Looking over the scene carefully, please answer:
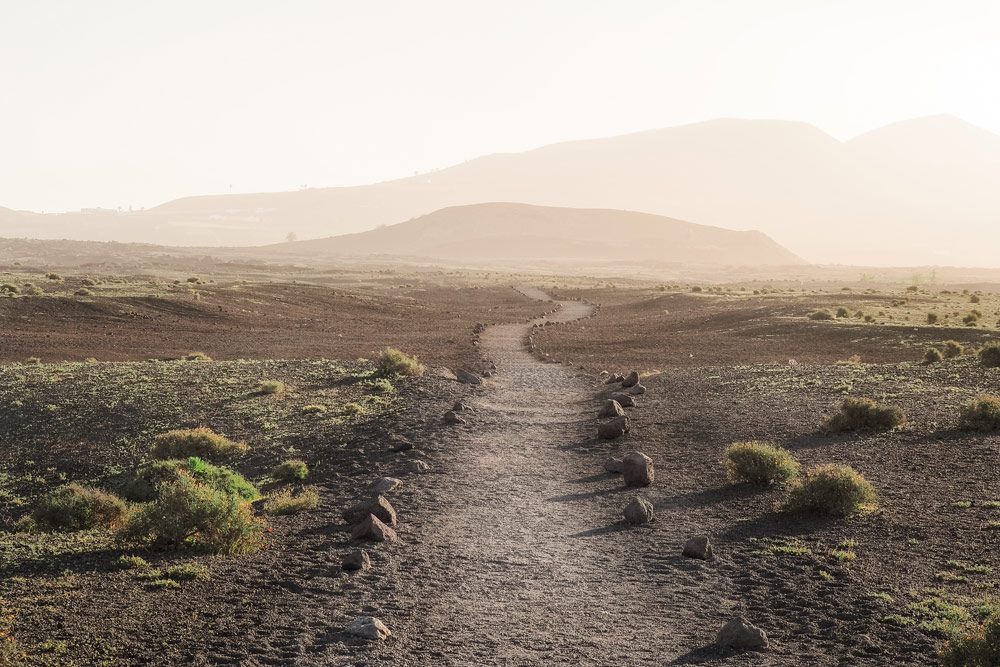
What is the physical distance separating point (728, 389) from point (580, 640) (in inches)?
598

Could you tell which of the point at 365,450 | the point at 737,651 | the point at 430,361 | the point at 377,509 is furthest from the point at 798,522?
the point at 430,361

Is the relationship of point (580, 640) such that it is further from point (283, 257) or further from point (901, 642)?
point (283, 257)

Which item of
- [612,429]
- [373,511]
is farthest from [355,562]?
[612,429]

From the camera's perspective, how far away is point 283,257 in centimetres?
15250

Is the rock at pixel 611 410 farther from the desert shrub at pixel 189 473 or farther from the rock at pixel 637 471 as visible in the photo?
the desert shrub at pixel 189 473

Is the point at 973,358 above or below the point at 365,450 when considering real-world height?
above

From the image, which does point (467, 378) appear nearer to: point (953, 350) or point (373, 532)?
point (373, 532)

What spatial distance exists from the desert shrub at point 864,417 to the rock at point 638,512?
22.2 feet

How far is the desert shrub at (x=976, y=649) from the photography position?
634 centimetres

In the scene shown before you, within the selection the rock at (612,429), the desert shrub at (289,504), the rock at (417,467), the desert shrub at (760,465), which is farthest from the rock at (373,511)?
the rock at (612,429)

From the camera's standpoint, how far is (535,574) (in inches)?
377

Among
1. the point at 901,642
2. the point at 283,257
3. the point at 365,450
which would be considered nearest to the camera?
the point at 901,642

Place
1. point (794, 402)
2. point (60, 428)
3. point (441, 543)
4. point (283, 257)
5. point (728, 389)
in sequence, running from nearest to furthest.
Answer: point (441, 543)
point (60, 428)
point (794, 402)
point (728, 389)
point (283, 257)

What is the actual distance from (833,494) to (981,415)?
643cm
